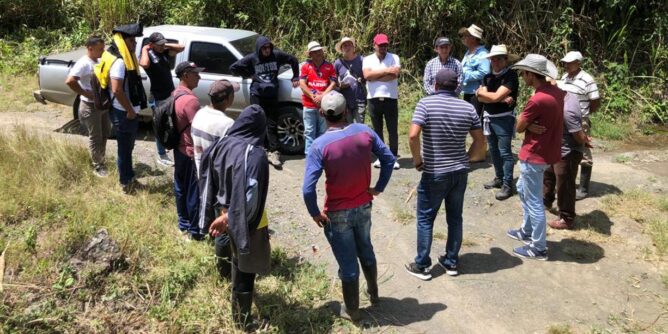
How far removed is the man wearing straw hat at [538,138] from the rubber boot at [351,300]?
1953 millimetres

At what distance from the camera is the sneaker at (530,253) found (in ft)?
17.3

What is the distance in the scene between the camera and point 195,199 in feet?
17.5

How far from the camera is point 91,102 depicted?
640cm

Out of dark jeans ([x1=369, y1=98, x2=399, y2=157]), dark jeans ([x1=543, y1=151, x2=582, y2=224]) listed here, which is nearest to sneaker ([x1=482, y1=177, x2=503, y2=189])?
dark jeans ([x1=543, y1=151, x2=582, y2=224])

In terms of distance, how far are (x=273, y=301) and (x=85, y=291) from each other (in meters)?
1.55

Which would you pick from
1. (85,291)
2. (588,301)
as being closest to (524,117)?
(588,301)

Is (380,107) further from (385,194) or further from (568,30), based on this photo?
(568,30)

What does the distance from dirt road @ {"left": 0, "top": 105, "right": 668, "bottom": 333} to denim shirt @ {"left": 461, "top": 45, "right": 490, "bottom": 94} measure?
119 centimetres

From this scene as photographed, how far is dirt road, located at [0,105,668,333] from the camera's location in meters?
4.42

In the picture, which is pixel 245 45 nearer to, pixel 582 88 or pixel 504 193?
pixel 504 193

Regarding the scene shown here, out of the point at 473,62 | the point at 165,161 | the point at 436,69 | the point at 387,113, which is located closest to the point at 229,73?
the point at 165,161

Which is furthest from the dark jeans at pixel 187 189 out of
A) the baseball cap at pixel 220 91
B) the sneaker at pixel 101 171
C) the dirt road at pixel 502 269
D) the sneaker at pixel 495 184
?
the sneaker at pixel 495 184

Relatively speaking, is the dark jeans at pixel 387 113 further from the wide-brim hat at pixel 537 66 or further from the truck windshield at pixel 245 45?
the wide-brim hat at pixel 537 66

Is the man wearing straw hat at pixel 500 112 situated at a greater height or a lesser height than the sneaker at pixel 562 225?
greater
